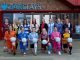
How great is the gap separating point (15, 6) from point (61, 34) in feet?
22.8

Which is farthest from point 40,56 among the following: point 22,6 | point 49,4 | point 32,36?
point 49,4

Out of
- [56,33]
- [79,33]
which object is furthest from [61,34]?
[79,33]

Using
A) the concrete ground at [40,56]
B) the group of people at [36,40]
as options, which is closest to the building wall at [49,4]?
the group of people at [36,40]

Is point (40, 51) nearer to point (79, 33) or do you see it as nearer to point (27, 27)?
point (27, 27)

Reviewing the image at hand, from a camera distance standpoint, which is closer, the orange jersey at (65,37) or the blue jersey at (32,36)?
the blue jersey at (32,36)

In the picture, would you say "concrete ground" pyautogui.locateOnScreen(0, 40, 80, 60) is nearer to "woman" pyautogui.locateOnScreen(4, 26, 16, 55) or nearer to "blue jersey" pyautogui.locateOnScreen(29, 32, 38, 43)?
"woman" pyautogui.locateOnScreen(4, 26, 16, 55)

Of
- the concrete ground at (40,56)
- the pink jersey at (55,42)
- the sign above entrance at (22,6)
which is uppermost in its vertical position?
the sign above entrance at (22,6)

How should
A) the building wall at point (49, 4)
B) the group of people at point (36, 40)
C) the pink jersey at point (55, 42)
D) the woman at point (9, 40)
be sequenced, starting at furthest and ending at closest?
the building wall at point (49, 4), the pink jersey at point (55, 42), the woman at point (9, 40), the group of people at point (36, 40)

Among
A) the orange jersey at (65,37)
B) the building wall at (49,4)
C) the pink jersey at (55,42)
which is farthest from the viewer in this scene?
the building wall at (49,4)

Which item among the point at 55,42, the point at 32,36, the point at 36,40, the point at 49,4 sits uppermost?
Result: the point at 49,4

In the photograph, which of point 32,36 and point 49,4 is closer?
point 32,36

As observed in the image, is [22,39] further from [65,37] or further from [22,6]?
[22,6]

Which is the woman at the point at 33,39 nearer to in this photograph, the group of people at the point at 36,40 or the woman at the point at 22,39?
the group of people at the point at 36,40

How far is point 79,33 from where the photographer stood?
76.6ft
